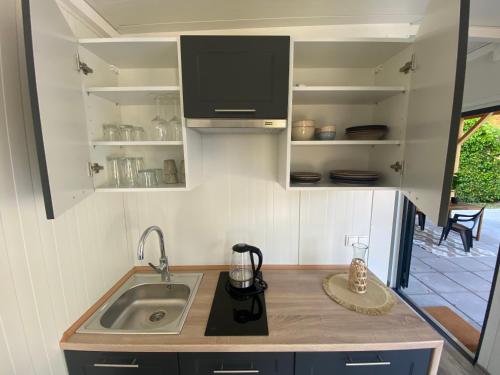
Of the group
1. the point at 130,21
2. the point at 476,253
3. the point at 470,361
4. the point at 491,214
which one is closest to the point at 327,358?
the point at 470,361

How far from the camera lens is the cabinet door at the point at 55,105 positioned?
0.67 meters

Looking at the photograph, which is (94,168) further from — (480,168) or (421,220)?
(480,168)

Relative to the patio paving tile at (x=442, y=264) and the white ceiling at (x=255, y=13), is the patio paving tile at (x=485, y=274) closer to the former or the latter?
the patio paving tile at (x=442, y=264)

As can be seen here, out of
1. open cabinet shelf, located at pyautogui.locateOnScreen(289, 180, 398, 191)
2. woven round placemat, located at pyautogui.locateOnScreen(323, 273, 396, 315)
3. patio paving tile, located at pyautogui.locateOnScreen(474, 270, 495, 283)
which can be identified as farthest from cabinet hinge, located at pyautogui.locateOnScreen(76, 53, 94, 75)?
patio paving tile, located at pyautogui.locateOnScreen(474, 270, 495, 283)

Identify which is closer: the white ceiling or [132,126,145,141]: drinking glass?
the white ceiling

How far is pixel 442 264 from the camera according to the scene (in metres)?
3.21

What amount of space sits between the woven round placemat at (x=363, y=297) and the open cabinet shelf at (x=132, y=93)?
4.65 feet

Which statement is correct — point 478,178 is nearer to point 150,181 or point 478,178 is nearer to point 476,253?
point 476,253

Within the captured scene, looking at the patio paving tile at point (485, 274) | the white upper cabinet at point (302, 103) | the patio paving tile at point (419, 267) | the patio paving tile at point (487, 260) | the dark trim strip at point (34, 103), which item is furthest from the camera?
the patio paving tile at point (487, 260)

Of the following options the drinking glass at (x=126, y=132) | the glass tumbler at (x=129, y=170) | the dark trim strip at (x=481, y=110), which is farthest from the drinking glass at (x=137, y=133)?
the dark trim strip at (x=481, y=110)

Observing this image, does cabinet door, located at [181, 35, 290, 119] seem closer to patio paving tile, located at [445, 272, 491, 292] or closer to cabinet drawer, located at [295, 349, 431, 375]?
cabinet drawer, located at [295, 349, 431, 375]

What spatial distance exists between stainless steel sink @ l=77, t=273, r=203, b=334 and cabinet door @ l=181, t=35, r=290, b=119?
107 cm

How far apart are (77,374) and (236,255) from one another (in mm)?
926

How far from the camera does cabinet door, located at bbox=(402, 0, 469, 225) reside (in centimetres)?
74
